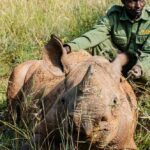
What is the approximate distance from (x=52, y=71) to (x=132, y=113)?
0.93m

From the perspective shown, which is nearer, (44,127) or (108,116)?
(108,116)

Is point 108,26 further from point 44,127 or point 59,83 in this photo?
point 44,127

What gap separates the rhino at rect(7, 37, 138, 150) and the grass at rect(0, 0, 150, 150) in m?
2.18

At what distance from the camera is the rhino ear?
572 cm

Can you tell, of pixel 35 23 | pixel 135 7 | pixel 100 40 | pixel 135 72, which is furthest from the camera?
pixel 35 23

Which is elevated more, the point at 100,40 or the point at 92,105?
the point at 92,105

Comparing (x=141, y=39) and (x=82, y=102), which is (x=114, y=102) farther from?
(x=141, y=39)

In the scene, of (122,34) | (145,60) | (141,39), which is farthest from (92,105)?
(122,34)

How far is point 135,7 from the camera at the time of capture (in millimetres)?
7051

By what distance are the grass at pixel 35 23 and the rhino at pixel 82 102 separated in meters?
2.18

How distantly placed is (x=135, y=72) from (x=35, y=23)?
155 inches

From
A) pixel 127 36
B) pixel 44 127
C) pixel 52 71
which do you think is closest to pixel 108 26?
pixel 127 36

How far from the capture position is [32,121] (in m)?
5.97

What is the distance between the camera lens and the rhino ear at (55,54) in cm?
572
